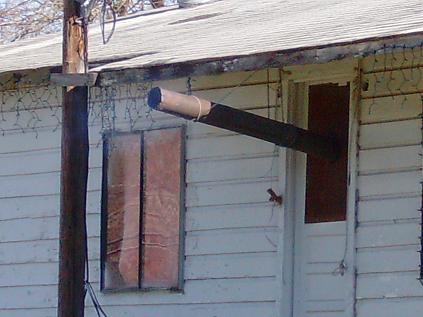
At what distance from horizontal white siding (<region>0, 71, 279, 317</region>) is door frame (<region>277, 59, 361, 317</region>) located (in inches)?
3.5

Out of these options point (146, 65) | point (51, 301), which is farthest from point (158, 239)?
point (146, 65)

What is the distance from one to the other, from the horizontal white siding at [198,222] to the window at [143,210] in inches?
3.4

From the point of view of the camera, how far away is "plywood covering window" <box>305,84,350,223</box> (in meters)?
9.44

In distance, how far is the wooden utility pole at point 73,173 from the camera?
28.9 feet

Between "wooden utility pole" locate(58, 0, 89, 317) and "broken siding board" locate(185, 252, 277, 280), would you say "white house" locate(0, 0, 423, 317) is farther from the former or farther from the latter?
"wooden utility pole" locate(58, 0, 89, 317)

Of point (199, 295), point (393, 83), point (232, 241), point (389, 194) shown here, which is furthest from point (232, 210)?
point (393, 83)

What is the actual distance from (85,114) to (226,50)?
1091mm

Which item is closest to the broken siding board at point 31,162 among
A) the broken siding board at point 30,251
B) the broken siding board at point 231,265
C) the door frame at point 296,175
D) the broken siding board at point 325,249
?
the broken siding board at point 30,251

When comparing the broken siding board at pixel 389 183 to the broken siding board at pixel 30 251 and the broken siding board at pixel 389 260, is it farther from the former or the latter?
the broken siding board at pixel 30 251

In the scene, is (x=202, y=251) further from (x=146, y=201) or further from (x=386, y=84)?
(x=386, y=84)

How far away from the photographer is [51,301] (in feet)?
35.5

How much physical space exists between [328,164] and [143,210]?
1.69 metres

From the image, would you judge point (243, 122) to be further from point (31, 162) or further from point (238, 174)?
point (31, 162)

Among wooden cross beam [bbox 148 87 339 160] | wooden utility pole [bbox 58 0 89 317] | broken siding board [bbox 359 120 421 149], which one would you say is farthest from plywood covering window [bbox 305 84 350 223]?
wooden utility pole [bbox 58 0 89 317]
